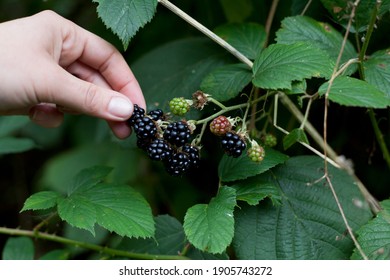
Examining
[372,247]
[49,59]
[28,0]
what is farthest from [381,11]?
[28,0]

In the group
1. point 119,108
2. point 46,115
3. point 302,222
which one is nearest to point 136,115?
point 119,108

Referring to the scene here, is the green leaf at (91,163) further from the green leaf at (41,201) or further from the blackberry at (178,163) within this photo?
the blackberry at (178,163)

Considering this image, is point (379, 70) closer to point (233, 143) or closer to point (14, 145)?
point (233, 143)

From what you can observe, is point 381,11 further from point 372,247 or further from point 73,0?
point 73,0

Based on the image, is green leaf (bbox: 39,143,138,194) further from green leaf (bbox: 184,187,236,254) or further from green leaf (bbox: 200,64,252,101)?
green leaf (bbox: 184,187,236,254)

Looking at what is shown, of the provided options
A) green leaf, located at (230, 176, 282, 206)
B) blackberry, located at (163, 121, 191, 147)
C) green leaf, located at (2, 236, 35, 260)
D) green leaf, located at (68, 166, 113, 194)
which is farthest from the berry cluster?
green leaf, located at (2, 236, 35, 260)

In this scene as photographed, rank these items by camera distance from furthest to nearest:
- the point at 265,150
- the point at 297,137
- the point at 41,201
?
1. the point at 265,150
2. the point at 41,201
3. the point at 297,137

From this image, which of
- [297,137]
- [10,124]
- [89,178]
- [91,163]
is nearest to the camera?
[297,137]
